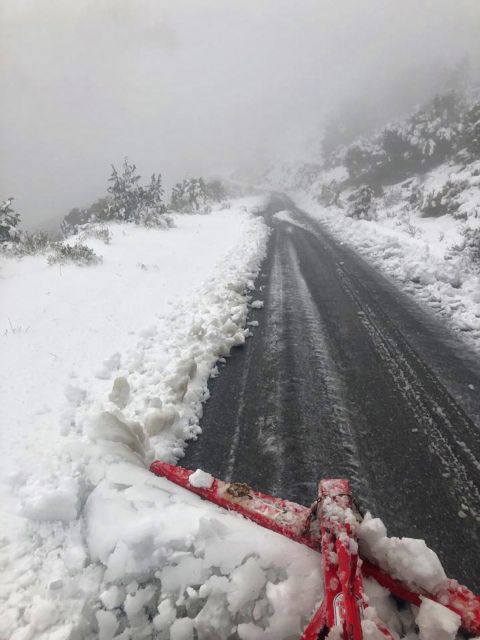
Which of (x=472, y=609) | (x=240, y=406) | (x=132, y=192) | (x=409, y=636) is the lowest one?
(x=240, y=406)

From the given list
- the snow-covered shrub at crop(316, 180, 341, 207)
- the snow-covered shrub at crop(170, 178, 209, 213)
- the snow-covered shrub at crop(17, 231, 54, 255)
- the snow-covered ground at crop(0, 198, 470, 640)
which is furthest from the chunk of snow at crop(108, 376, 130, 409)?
the snow-covered shrub at crop(170, 178, 209, 213)

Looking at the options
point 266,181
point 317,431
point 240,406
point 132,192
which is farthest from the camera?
point 266,181

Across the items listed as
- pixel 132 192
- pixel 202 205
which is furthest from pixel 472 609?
pixel 202 205

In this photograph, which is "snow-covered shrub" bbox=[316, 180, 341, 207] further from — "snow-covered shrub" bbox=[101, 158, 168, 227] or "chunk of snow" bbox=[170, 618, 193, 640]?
"chunk of snow" bbox=[170, 618, 193, 640]

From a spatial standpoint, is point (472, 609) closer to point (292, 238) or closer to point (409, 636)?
point (409, 636)

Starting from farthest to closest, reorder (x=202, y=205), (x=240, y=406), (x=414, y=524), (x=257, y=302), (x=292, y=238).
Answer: (x=202, y=205), (x=292, y=238), (x=257, y=302), (x=240, y=406), (x=414, y=524)

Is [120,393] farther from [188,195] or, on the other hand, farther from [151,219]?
[188,195]

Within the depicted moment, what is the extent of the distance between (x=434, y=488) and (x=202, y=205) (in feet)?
101

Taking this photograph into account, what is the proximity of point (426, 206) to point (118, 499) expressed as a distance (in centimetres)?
1769

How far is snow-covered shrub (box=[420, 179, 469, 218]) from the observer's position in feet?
52.0

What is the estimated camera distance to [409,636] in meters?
1.95

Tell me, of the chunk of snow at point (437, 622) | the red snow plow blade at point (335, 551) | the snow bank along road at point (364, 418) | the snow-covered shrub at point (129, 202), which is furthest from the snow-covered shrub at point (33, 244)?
the chunk of snow at point (437, 622)

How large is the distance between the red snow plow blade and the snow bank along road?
1.90ft

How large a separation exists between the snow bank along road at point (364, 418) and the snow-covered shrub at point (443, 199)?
1089 centimetres
